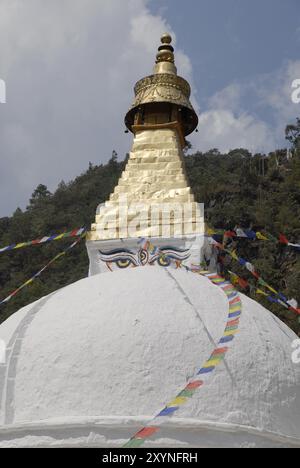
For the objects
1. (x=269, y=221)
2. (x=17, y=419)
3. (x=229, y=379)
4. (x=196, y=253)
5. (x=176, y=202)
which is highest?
(x=269, y=221)

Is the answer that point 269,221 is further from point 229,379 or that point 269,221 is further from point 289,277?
point 229,379

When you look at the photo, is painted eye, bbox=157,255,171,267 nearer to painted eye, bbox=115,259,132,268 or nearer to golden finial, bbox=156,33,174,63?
painted eye, bbox=115,259,132,268

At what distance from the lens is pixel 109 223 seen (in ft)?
27.2

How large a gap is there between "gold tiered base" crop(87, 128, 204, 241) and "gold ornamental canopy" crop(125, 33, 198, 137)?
0.45 metres

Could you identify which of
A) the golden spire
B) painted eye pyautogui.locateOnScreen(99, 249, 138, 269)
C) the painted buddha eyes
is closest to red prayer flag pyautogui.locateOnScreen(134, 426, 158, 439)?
the painted buddha eyes

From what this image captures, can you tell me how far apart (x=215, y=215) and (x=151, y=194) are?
1006 inches

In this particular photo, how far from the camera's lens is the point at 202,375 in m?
4.31

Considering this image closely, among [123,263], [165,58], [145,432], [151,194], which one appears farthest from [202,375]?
[165,58]

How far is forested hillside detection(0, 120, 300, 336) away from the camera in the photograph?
29.0 m

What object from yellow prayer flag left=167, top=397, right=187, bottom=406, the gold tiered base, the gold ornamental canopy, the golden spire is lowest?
yellow prayer flag left=167, top=397, right=187, bottom=406

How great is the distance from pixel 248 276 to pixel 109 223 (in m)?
Result: 20.1

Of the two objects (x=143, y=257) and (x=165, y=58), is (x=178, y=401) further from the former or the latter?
(x=165, y=58)

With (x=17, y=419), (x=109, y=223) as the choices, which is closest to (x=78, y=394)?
(x=17, y=419)

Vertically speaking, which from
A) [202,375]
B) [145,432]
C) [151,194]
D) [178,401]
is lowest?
[145,432]
